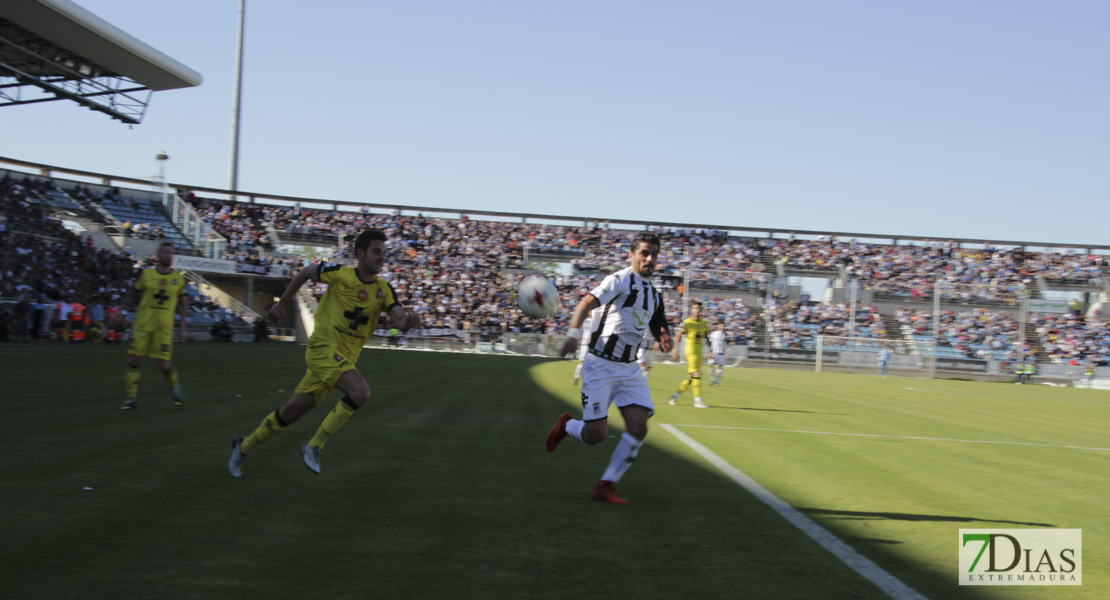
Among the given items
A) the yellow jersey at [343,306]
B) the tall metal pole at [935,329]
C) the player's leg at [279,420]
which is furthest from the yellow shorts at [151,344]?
the tall metal pole at [935,329]

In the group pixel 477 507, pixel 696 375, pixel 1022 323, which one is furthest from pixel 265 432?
pixel 1022 323

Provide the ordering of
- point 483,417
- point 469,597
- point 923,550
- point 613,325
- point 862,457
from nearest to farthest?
point 469,597 < point 923,550 < point 613,325 < point 862,457 < point 483,417

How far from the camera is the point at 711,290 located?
56.0m

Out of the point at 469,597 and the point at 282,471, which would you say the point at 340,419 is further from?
the point at 469,597

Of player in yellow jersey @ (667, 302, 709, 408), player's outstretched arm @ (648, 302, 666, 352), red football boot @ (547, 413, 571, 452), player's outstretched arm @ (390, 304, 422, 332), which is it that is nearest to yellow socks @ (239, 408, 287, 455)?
player's outstretched arm @ (390, 304, 422, 332)

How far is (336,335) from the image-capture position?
6660mm

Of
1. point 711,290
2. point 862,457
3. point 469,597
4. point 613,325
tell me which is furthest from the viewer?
point 711,290

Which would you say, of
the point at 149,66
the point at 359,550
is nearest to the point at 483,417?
the point at 359,550

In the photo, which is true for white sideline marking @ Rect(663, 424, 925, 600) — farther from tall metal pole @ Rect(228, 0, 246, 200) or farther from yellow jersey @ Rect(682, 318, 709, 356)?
tall metal pole @ Rect(228, 0, 246, 200)

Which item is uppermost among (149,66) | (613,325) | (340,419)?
(149,66)

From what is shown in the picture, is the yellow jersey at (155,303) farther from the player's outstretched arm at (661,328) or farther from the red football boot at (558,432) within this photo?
the player's outstretched arm at (661,328)

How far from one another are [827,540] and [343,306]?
4153 millimetres

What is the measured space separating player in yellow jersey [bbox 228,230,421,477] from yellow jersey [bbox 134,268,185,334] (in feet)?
16.6

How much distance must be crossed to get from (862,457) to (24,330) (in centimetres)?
2954
